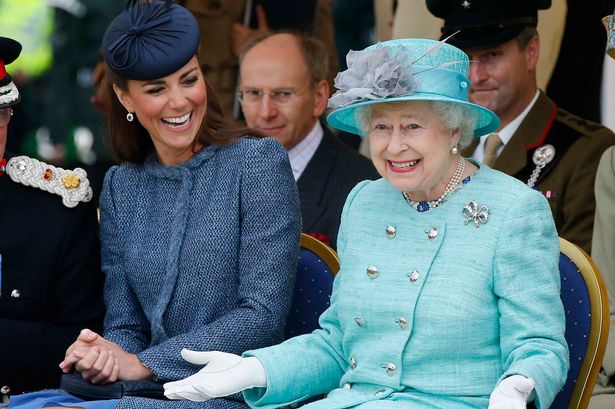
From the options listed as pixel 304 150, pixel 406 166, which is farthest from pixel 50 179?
pixel 304 150

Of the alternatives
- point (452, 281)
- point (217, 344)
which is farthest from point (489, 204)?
point (217, 344)

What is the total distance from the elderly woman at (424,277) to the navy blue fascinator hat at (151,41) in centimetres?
60

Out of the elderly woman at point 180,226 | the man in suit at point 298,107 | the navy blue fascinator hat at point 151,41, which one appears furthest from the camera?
the man in suit at point 298,107

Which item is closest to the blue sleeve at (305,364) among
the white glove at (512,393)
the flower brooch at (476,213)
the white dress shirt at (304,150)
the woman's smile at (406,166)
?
the woman's smile at (406,166)

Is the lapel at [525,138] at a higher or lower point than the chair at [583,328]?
higher

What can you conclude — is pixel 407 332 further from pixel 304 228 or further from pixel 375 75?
pixel 304 228

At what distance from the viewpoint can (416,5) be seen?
5.93m

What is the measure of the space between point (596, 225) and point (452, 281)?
1094mm

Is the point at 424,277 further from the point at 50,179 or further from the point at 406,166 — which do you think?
the point at 50,179

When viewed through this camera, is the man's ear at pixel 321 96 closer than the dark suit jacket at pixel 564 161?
No

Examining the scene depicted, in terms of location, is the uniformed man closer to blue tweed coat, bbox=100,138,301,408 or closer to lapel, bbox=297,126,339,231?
blue tweed coat, bbox=100,138,301,408

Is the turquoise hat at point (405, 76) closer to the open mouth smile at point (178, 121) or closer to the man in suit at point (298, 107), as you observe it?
the open mouth smile at point (178, 121)

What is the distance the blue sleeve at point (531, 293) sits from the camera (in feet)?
10.2

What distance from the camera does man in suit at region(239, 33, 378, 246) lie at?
5.21 meters
